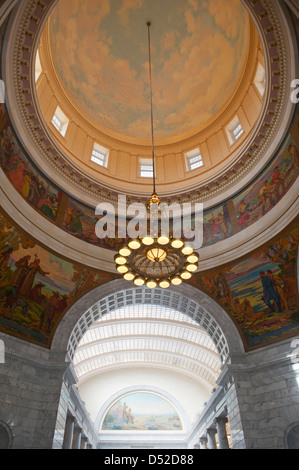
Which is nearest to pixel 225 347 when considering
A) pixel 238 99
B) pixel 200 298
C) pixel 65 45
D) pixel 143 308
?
pixel 200 298

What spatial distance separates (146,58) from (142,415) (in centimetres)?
2767

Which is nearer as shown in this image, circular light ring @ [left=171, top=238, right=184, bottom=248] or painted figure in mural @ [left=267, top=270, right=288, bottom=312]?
circular light ring @ [left=171, top=238, right=184, bottom=248]

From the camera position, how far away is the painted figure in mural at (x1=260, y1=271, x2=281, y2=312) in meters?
12.6

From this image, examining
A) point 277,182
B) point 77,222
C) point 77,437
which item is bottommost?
point 77,437

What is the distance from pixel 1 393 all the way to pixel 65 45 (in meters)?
14.6

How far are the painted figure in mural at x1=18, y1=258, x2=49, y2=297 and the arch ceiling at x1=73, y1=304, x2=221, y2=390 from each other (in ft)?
32.6

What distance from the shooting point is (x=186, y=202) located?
16156 millimetres

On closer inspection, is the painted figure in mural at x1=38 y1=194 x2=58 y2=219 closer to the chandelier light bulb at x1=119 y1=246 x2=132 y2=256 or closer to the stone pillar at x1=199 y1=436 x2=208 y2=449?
the chandelier light bulb at x1=119 y1=246 x2=132 y2=256

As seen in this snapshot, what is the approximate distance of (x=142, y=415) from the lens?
28703 millimetres

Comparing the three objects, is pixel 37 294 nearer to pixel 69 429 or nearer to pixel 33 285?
pixel 33 285
